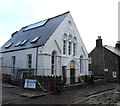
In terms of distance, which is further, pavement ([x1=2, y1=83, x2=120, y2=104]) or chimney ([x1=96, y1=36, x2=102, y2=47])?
chimney ([x1=96, y1=36, x2=102, y2=47])

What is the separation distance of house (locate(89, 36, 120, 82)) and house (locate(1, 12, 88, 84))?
997 cm

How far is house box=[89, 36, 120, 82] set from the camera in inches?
1291

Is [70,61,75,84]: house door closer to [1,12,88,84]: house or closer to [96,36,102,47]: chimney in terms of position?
[1,12,88,84]: house

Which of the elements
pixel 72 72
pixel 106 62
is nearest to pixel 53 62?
pixel 72 72

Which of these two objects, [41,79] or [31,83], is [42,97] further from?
[41,79]

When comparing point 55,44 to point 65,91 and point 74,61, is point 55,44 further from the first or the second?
point 65,91

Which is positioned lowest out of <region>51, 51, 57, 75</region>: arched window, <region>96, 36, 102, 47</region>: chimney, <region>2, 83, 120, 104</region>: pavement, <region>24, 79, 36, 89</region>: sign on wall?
<region>2, 83, 120, 104</region>: pavement

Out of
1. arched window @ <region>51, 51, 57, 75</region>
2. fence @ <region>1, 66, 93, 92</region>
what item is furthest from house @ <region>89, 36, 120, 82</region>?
arched window @ <region>51, 51, 57, 75</region>

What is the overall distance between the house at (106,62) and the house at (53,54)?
9965 mm

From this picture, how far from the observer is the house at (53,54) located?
19.3 m

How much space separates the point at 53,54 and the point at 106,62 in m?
18.0

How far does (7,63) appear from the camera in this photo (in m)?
25.3

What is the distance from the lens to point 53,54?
20.8 meters

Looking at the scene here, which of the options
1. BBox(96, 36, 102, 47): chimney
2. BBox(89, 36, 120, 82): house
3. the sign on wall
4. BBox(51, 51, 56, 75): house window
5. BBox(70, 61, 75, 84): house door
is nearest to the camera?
the sign on wall
